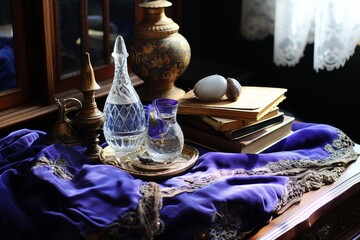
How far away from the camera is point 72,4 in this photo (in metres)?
1.45

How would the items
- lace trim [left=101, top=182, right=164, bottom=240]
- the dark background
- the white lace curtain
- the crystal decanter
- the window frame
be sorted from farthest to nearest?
the dark background, the white lace curtain, the window frame, the crystal decanter, lace trim [left=101, top=182, right=164, bottom=240]

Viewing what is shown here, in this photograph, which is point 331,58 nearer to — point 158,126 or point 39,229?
point 158,126

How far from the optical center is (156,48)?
1431mm

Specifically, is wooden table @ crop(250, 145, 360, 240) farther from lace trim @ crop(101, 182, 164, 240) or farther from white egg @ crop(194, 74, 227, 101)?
white egg @ crop(194, 74, 227, 101)

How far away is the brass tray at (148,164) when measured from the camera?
3.90 ft

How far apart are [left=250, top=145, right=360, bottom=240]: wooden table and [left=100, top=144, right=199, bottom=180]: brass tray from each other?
Result: 210 millimetres

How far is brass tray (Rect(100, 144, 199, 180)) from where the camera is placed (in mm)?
1188

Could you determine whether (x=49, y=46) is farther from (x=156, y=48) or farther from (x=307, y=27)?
(x=307, y=27)

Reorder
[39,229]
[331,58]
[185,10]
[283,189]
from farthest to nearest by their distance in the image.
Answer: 1. [185,10]
2. [331,58]
3. [283,189]
4. [39,229]

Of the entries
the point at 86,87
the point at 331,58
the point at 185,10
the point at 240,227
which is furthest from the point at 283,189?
the point at 185,10

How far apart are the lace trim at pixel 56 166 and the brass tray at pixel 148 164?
0.10 m

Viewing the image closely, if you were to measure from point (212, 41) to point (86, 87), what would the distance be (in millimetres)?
773

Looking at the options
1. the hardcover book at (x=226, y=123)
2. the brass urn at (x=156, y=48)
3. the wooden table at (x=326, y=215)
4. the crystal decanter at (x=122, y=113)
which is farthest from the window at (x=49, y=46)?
the wooden table at (x=326, y=215)

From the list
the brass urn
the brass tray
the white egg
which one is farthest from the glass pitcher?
the brass urn
